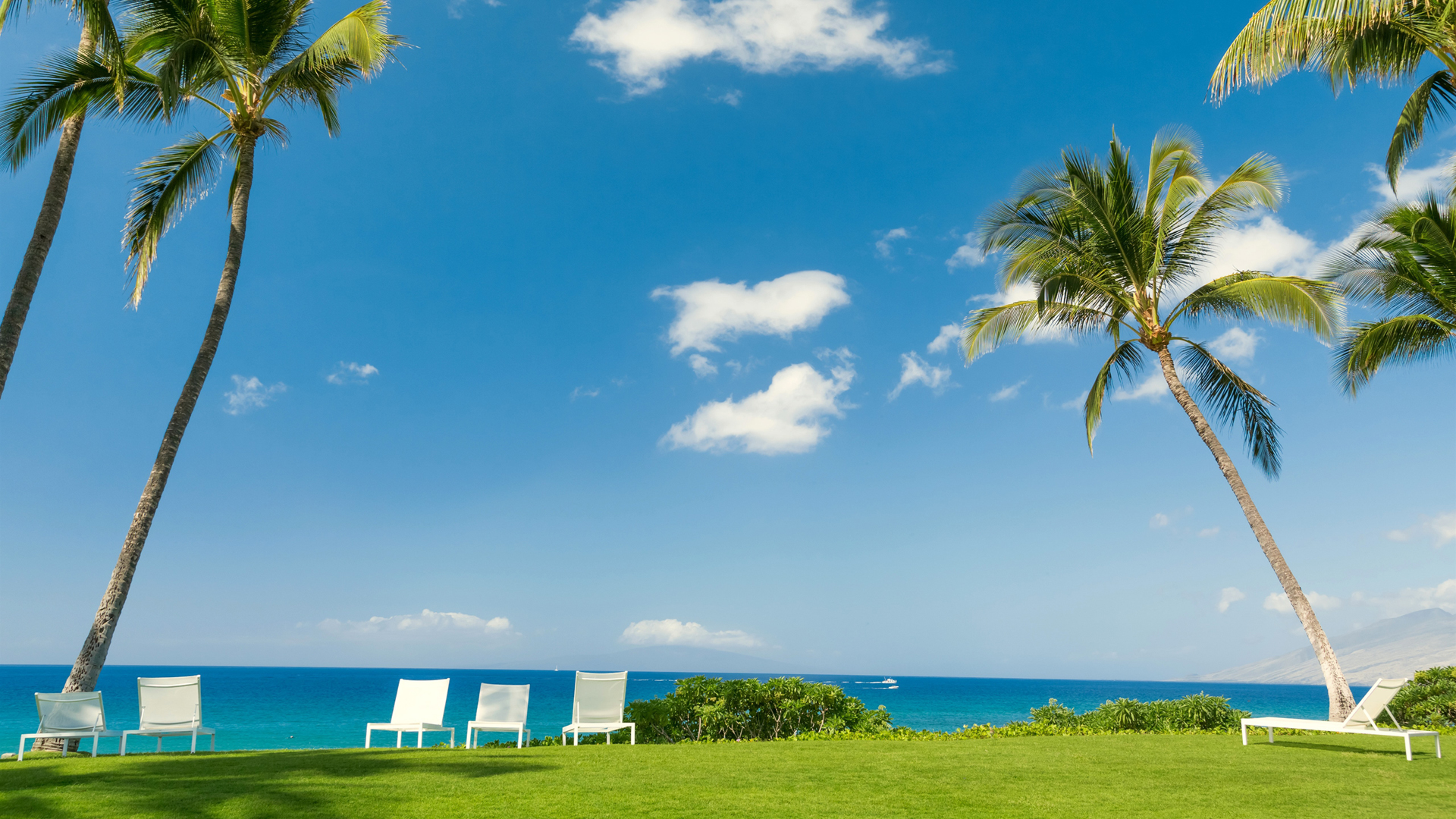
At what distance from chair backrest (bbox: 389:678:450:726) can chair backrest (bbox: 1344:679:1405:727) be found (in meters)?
10.1

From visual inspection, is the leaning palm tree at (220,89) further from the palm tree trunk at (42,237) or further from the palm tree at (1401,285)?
the palm tree at (1401,285)

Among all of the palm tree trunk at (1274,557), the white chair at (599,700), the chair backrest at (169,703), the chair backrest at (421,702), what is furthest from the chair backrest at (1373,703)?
the chair backrest at (169,703)

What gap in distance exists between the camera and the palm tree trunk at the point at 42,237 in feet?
26.8

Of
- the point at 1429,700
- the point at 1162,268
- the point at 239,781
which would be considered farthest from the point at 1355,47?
the point at 239,781

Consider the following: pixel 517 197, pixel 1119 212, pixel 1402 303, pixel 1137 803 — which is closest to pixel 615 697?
pixel 1137 803

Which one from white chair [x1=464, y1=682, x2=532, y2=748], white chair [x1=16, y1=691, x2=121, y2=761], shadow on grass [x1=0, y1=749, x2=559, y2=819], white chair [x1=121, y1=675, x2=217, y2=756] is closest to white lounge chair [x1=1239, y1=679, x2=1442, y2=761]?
shadow on grass [x1=0, y1=749, x2=559, y2=819]

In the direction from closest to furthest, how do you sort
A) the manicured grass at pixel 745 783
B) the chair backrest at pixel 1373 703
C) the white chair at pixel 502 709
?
the manicured grass at pixel 745 783
the chair backrest at pixel 1373 703
the white chair at pixel 502 709

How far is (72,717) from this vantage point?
798 centimetres

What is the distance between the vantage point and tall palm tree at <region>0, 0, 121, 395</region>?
26.9ft

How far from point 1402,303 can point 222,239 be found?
1854cm

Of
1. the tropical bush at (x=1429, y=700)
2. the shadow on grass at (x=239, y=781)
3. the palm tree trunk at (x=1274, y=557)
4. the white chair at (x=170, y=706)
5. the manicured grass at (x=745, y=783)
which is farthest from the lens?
the tropical bush at (x=1429, y=700)

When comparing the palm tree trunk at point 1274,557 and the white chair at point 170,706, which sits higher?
the palm tree trunk at point 1274,557

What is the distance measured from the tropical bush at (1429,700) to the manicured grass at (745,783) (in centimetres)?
502

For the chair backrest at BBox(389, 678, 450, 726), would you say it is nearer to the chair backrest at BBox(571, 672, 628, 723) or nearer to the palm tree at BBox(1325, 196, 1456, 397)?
the chair backrest at BBox(571, 672, 628, 723)
